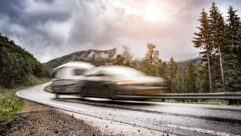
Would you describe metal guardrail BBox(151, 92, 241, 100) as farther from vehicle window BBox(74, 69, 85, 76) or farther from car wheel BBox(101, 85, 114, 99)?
vehicle window BBox(74, 69, 85, 76)

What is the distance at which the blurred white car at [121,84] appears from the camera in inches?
467

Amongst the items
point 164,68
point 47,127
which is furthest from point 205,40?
point 47,127

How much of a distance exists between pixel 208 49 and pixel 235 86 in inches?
392

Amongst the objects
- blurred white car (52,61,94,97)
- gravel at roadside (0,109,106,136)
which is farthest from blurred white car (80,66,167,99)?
gravel at roadside (0,109,106,136)

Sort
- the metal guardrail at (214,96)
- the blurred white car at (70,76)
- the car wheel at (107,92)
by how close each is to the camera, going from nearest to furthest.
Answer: the metal guardrail at (214,96), the car wheel at (107,92), the blurred white car at (70,76)

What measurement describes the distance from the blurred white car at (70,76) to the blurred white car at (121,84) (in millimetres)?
2619

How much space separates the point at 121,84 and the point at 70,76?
22.8 feet

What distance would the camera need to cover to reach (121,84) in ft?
40.3

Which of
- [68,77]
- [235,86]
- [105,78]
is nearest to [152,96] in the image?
[105,78]

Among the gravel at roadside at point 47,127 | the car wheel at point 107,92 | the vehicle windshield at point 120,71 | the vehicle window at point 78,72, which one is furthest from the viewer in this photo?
the vehicle window at point 78,72

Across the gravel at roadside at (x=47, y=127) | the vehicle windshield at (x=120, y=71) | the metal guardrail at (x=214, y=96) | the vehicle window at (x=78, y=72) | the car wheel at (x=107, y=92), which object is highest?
the vehicle window at (x=78, y=72)

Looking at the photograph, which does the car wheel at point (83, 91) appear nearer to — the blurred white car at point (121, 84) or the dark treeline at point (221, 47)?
the blurred white car at point (121, 84)

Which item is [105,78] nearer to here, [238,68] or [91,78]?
[91,78]

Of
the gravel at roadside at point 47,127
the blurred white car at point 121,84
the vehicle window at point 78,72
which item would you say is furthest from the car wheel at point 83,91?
the gravel at roadside at point 47,127
